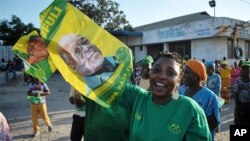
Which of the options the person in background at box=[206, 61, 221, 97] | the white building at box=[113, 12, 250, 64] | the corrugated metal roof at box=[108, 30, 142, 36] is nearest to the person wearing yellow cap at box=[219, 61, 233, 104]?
the person in background at box=[206, 61, 221, 97]

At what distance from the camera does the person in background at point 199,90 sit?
11.5ft

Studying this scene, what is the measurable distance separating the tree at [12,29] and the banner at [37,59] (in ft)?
146

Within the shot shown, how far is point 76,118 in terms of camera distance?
4.76 metres

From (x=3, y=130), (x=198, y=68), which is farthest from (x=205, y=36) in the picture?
(x=3, y=130)

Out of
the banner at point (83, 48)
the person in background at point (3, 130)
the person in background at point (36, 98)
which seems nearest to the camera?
the banner at point (83, 48)

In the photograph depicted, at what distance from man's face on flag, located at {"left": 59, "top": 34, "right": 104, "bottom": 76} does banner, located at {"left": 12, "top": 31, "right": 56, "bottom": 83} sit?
30.7 inches

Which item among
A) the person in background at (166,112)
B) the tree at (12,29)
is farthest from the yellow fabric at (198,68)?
the tree at (12,29)

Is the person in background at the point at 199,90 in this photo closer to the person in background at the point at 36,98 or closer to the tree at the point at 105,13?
the person in background at the point at 36,98

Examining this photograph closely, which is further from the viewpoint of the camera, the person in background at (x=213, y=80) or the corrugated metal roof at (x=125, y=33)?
the corrugated metal roof at (x=125, y=33)

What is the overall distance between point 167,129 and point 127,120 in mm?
601

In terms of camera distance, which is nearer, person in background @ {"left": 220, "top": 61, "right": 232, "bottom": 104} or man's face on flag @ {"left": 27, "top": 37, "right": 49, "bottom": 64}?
man's face on flag @ {"left": 27, "top": 37, "right": 49, "bottom": 64}

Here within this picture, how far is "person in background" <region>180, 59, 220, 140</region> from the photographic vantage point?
3512 millimetres

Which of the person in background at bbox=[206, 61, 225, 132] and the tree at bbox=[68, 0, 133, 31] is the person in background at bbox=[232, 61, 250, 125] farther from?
the tree at bbox=[68, 0, 133, 31]

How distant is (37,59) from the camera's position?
118 inches
